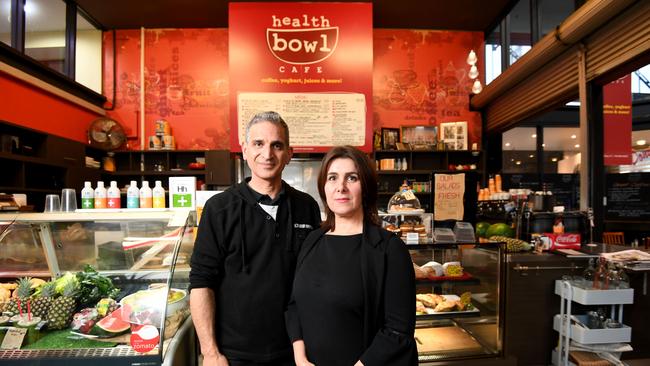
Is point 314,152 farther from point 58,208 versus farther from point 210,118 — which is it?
point 58,208

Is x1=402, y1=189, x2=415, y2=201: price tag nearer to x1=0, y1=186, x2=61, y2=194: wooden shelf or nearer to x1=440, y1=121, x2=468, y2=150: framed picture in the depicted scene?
x1=440, y1=121, x2=468, y2=150: framed picture

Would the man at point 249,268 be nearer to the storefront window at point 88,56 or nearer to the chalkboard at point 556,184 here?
the storefront window at point 88,56

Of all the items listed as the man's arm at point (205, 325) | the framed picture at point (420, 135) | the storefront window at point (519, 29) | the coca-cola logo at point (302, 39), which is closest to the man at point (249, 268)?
the man's arm at point (205, 325)

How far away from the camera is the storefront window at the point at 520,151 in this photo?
7.04 metres

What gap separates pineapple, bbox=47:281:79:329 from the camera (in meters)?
1.62

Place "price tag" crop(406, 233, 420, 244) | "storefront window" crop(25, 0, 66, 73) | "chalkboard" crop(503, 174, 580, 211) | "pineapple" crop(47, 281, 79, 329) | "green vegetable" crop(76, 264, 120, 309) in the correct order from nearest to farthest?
"pineapple" crop(47, 281, 79, 329)
"green vegetable" crop(76, 264, 120, 309)
"price tag" crop(406, 233, 420, 244)
"storefront window" crop(25, 0, 66, 73)
"chalkboard" crop(503, 174, 580, 211)

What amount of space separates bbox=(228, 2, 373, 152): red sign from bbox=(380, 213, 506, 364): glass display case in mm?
2871

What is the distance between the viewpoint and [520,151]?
23.6 feet

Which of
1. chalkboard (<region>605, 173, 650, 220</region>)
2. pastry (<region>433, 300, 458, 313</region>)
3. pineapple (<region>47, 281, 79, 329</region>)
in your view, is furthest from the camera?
chalkboard (<region>605, 173, 650, 220</region>)

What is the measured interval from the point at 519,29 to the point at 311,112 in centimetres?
366

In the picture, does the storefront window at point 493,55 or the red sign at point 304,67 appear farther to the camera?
the storefront window at point 493,55

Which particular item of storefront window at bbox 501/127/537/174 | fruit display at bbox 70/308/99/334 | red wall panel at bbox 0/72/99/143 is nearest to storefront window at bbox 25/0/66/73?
red wall panel at bbox 0/72/99/143

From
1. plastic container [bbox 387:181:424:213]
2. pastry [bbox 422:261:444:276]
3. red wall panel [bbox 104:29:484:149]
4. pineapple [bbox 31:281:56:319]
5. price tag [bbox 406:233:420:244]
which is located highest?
red wall panel [bbox 104:29:484:149]

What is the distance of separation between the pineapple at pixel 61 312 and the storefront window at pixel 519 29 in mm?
6075
